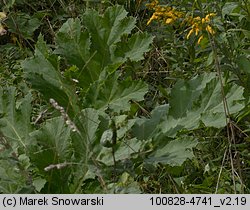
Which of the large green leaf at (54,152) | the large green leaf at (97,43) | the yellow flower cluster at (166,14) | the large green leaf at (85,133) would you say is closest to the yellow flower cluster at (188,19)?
the yellow flower cluster at (166,14)

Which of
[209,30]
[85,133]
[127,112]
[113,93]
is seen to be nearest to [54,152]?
[85,133]

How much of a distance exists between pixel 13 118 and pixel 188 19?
919mm

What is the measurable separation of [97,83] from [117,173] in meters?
0.44

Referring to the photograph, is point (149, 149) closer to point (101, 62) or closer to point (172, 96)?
point (172, 96)

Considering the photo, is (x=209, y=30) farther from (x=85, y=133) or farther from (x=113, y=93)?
(x=85, y=133)

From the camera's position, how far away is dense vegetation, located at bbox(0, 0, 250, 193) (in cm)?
258

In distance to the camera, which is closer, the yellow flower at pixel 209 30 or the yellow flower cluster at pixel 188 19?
the yellow flower at pixel 209 30

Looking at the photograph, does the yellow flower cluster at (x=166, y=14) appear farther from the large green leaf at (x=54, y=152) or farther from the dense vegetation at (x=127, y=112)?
the large green leaf at (x=54, y=152)

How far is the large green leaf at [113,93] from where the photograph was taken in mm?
2820

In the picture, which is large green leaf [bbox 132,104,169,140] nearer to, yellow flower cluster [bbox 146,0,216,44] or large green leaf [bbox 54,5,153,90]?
large green leaf [bbox 54,5,153,90]

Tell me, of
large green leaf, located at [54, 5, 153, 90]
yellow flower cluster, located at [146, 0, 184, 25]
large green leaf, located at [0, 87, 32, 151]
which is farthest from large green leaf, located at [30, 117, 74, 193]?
yellow flower cluster, located at [146, 0, 184, 25]

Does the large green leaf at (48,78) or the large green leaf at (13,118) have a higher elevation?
the large green leaf at (48,78)

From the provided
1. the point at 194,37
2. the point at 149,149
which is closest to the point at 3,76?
the point at 194,37

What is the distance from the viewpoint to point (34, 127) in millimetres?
2795
